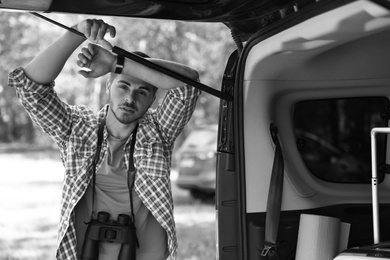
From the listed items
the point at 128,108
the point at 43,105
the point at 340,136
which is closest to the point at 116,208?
the point at 128,108

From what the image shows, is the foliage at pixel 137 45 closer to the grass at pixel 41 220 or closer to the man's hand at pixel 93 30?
the grass at pixel 41 220

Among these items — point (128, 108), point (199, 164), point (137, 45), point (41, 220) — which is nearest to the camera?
point (128, 108)

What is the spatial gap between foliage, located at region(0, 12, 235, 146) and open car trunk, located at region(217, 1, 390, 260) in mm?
8704

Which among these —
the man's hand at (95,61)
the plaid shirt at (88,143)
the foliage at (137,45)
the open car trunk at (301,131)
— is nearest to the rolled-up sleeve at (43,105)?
the plaid shirt at (88,143)

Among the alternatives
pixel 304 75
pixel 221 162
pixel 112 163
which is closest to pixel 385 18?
pixel 304 75

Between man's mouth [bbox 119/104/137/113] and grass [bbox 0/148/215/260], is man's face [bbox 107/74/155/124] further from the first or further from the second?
grass [bbox 0/148/215/260]

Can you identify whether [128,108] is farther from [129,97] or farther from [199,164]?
[199,164]

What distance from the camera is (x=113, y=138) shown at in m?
3.18

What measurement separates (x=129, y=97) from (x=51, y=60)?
387 millimetres

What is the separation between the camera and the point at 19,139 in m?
27.7

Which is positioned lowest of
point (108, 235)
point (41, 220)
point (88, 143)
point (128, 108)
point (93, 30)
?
point (41, 220)

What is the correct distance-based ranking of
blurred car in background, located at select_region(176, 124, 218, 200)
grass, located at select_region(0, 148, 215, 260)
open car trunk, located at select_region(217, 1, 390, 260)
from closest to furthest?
1. open car trunk, located at select_region(217, 1, 390, 260)
2. grass, located at select_region(0, 148, 215, 260)
3. blurred car in background, located at select_region(176, 124, 218, 200)

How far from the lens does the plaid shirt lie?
300 cm

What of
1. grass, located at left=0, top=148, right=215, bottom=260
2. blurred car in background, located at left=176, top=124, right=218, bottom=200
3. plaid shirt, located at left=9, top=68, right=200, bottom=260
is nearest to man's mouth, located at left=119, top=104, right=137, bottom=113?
plaid shirt, located at left=9, top=68, right=200, bottom=260
